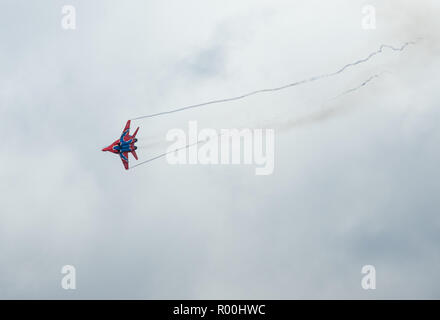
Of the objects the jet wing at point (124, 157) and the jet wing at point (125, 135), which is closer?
the jet wing at point (125, 135)

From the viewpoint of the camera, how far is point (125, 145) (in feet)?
257

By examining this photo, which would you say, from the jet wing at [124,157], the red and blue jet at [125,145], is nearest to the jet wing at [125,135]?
the red and blue jet at [125,145]

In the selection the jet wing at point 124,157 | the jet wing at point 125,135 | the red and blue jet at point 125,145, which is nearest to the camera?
the red and blue jet at point 125,145

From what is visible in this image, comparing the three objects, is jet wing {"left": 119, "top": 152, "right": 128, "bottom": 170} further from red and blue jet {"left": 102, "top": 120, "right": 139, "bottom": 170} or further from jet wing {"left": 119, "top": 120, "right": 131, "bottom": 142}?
jet wing {"left": 119, "top": 120, "right": 131, "bottom": 142}

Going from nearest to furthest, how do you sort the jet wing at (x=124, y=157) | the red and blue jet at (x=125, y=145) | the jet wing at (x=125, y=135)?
the red and blue jet at (x=125, y=145) < the jet wing at (x=125, y=135) < the jet wing at (x=124, y=157)

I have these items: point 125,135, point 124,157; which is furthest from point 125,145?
point 124,157

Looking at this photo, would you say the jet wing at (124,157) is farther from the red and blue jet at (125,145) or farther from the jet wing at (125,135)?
the jet wing at (125,135)

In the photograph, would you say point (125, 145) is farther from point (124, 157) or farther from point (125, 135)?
point (124, 157)

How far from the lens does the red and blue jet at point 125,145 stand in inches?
3076
